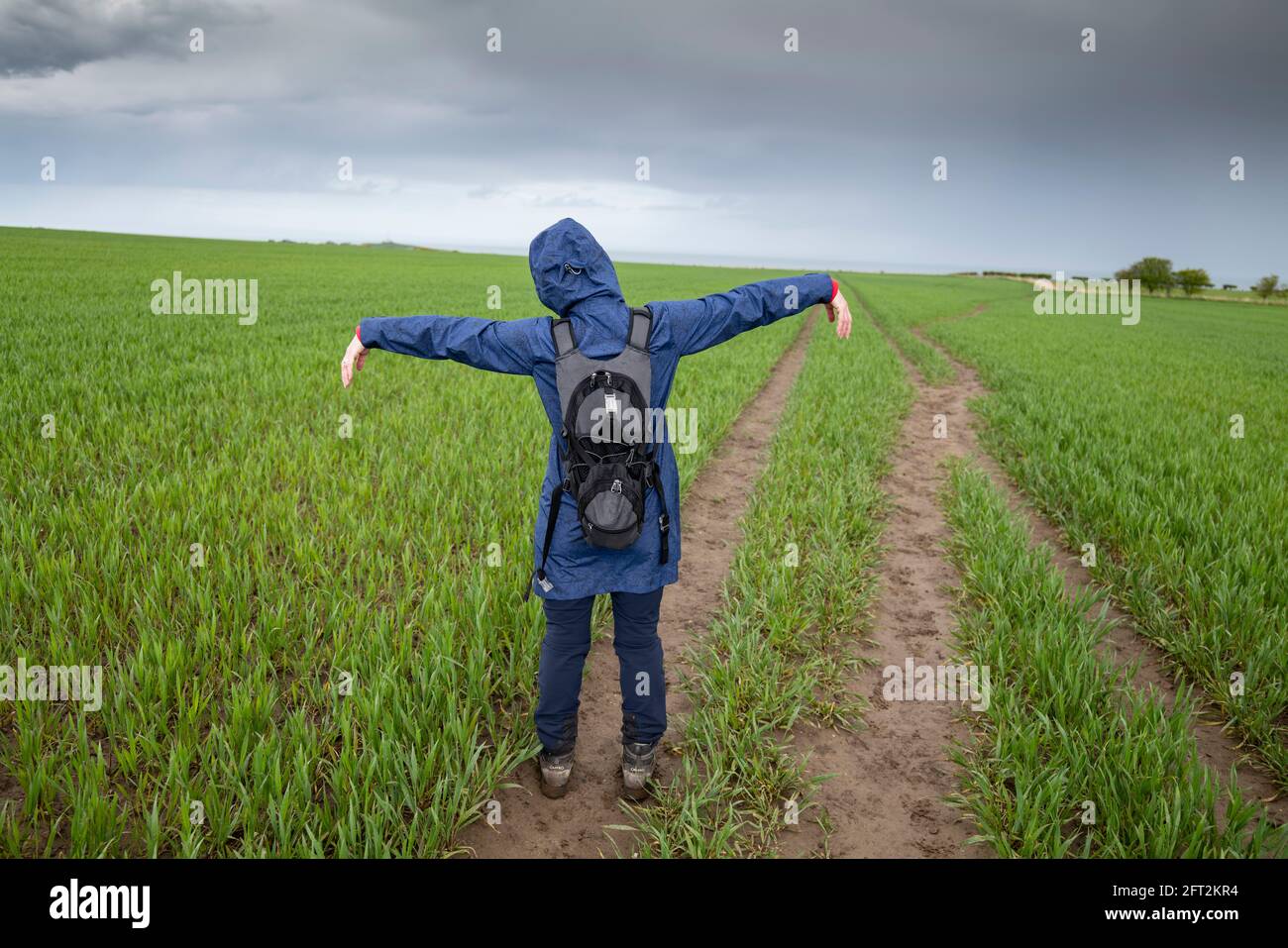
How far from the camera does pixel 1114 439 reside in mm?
7852

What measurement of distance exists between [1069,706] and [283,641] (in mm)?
3891

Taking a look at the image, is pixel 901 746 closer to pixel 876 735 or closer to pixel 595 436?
pixel 876 735

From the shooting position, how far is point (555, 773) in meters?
2.76

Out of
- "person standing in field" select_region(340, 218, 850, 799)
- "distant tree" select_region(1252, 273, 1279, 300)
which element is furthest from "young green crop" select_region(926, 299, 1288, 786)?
"distant tree" select_region(1252, 273, 1279, 300)

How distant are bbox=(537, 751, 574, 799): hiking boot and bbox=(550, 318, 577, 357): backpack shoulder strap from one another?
5.53 feet

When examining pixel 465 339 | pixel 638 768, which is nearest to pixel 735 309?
pixel 465 339

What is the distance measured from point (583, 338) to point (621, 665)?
133 cm

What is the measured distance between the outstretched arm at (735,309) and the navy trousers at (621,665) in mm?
1050

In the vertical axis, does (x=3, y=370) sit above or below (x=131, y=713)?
above

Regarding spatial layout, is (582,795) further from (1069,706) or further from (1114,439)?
(1114,439)

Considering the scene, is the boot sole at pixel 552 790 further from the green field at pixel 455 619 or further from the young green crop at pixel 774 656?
the young green crop at pixel 774 656

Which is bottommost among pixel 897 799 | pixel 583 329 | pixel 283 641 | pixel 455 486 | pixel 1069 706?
pixel 897 799

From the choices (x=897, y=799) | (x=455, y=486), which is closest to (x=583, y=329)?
(x=897, y=799)

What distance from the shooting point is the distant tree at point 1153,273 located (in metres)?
92.2
